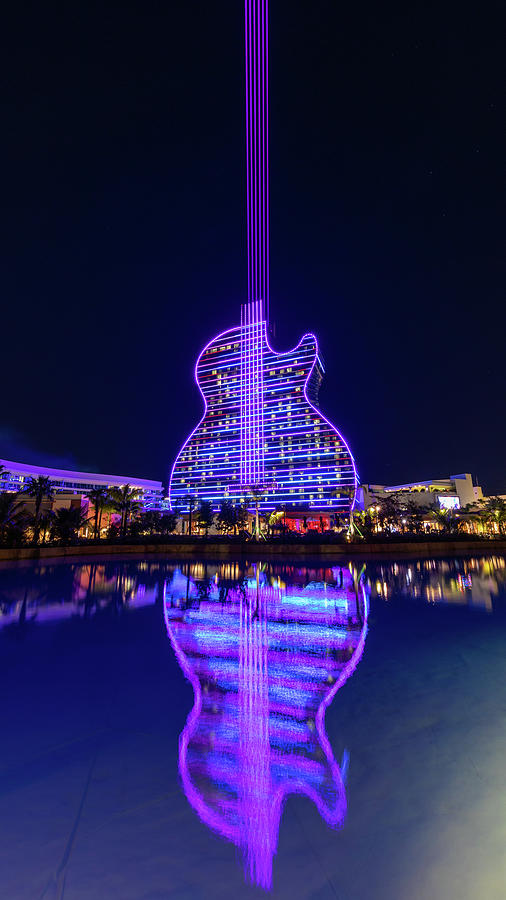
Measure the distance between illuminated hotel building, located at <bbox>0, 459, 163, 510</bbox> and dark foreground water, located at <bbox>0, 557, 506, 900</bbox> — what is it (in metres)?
49.1

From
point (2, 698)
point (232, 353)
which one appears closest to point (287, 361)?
point (232, 353)

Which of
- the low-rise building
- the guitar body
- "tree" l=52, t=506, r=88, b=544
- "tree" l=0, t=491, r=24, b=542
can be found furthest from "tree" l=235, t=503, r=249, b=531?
the low-rise building

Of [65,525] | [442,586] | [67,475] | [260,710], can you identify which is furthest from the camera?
[67,475]

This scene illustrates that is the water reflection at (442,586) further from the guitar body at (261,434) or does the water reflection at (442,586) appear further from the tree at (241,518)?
the guitar body at (261,434)

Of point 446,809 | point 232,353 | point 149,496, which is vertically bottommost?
point 446,809

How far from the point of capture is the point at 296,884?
8.34ft

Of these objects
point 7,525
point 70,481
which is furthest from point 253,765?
point 70,481

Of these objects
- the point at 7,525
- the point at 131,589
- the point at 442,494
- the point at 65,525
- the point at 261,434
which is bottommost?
the point at 131,589

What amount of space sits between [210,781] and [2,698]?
3.81 meters

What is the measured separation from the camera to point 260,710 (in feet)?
17.1

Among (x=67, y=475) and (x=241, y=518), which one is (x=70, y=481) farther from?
(x=241, y=518)

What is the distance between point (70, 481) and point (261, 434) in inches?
2092

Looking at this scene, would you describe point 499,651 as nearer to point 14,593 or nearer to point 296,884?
point 296,884

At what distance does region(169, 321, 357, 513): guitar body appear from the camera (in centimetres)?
9956
